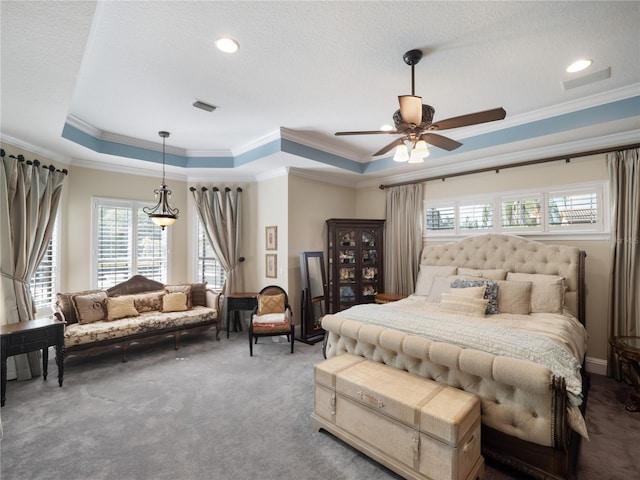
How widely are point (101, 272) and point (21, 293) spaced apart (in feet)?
4.03

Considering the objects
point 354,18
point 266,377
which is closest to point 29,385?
point 266,377

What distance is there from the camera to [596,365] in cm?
375

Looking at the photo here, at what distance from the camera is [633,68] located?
2730 mm

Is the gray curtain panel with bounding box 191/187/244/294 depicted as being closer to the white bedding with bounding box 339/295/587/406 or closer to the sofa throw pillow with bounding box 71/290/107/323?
the sofa throw pillow with bounding box 71/290/107/323

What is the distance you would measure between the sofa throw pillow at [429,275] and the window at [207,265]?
3.65 metres

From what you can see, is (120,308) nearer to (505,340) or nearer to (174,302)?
(174,302)

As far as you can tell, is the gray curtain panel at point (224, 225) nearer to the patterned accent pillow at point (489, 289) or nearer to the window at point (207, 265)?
the window at point (207, 265)

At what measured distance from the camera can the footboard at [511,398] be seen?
191cm

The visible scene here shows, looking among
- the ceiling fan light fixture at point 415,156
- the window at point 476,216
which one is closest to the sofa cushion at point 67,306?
the ceiling fan light fixture at point 415,156

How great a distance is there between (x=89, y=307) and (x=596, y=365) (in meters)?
6.80

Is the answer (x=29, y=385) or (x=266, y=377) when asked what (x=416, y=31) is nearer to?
(x=266, y=377)

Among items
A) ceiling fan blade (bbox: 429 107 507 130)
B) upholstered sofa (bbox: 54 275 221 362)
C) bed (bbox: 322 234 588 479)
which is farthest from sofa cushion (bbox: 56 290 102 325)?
ceiling fan blade (bbox: 429 107 507 130)

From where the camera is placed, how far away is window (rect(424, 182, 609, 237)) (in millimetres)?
3820

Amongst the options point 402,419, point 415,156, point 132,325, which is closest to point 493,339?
point 402,419
